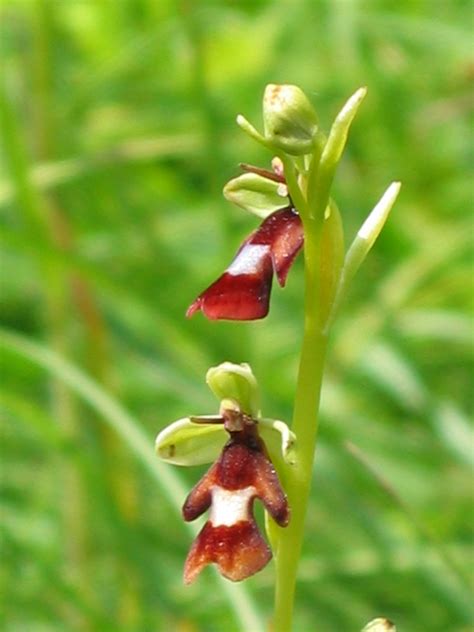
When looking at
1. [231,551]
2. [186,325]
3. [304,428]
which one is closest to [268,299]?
[304,428]

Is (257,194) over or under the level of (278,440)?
over

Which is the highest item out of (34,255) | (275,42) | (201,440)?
(275,42)

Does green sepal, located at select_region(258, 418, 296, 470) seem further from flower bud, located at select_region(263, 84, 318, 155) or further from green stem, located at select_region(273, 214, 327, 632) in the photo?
flower bud, located at select_region(263, 84, 318, 155)

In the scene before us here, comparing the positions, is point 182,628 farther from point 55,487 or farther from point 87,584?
point 55,487

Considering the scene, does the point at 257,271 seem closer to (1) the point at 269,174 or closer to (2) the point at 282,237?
(2) the point at 282,237

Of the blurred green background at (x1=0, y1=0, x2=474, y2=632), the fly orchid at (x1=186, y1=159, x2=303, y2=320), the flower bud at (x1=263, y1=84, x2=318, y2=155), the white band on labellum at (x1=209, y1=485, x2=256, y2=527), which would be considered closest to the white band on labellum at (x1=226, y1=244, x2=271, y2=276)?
the fly orchid at (x1=186, y1=159, x2=303, y2=320)

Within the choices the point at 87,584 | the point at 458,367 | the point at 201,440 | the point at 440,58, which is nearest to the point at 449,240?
the point at 458,367

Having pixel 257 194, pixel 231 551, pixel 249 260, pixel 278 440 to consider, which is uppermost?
pixel 257 194
